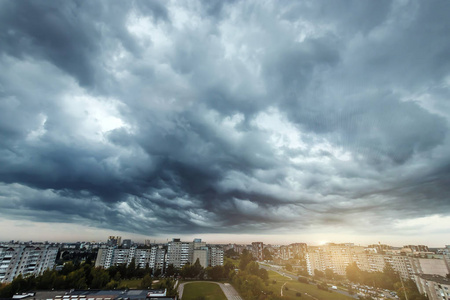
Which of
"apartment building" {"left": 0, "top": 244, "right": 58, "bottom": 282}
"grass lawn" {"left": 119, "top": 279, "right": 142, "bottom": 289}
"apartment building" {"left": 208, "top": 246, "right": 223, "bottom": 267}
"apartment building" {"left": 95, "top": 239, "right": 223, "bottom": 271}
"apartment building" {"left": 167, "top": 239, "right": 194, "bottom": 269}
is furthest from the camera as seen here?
"apartment building" {"left": 208, "top": 246, "right": 223, "bottom": 267}

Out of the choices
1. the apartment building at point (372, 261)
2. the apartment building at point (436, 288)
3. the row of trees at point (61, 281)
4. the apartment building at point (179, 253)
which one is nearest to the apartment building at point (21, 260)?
the row of trees at point (61, 281)

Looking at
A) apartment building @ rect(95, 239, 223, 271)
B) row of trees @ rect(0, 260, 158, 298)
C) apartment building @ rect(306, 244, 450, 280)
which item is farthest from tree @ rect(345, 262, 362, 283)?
row of trees @ rect(0, 260, 158, 298)

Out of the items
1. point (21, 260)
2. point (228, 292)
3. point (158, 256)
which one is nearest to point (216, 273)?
point (228, 292)

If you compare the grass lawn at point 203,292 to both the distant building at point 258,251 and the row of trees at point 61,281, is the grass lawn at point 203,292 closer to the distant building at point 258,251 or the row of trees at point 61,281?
the row of trees at point 61,281

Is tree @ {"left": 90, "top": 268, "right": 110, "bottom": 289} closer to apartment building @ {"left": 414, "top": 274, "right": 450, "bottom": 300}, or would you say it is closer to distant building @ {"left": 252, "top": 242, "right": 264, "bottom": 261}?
apartment building @ {"left": 414, "top": 274, "right": 450, "bottom": 300}

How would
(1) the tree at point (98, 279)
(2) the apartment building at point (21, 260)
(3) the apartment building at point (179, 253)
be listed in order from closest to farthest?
(1) the tree at point (98, 279) → (2) the apartment building at point (21, 260) → (3) the apartment building at point (179, 253)

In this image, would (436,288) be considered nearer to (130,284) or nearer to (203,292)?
(203,292)

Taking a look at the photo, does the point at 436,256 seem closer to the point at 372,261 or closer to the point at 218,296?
the point at 372,261
